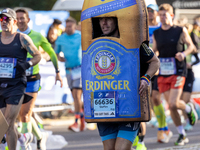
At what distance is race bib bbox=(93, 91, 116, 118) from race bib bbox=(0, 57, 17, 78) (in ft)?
7.33

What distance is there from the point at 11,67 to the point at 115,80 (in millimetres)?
2415

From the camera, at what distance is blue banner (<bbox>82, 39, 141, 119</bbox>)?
473 cm

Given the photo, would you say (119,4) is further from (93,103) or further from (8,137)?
(8,137)

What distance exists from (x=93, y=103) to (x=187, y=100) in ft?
20.2

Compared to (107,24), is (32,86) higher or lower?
lower

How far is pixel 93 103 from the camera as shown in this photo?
484 centimetres

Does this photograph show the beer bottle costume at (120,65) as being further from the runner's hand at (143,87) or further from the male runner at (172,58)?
the male runner at (172,58)

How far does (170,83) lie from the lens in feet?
29.2

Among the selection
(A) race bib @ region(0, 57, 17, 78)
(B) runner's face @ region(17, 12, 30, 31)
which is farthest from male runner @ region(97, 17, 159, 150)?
(B) runner's face @ region(17, 12, 30, 31)

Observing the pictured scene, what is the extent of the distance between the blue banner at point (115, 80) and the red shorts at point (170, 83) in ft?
13.6

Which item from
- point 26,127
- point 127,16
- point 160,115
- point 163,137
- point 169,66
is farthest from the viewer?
point 160,115

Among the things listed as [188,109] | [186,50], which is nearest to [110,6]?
[186,50]

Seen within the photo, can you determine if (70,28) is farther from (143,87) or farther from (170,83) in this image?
(143,87)

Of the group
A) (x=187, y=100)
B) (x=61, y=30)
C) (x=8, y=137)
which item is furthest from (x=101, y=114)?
(x=61, y=30)
